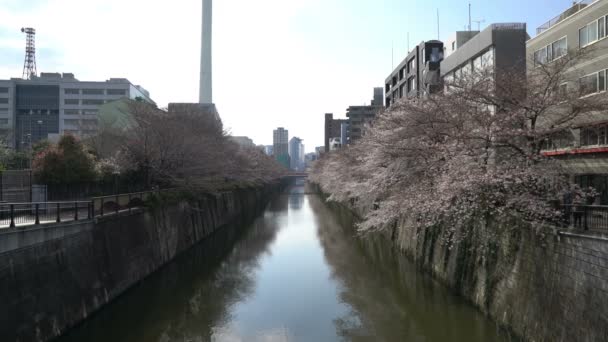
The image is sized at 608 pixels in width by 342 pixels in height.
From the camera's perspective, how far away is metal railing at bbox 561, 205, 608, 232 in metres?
11.1

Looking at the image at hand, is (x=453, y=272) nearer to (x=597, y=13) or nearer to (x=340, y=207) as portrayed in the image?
(x=597, y=13)

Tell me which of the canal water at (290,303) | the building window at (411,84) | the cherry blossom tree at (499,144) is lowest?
the canal water at (290,303)

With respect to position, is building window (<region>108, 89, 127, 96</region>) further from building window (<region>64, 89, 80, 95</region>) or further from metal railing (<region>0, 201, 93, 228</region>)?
metal railing (<region>0, 201, 93, 228</region>)

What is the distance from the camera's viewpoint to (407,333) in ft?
49.8

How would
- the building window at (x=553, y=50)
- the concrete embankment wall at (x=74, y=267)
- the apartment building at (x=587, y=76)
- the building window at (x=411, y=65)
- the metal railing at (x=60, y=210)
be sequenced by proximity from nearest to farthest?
the concrete embankment wall at (x=74, y=267)
the metal railing at (x=60, y=210)
the apartment building at (x=587, y=76)
the building window at (x=553, y=50)
the building window at (x=411, y=65)

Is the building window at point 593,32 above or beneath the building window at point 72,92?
beneath

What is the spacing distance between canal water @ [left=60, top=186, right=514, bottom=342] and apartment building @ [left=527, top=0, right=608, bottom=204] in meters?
8.78

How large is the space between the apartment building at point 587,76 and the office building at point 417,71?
11985mm

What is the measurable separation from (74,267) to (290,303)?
334 inches

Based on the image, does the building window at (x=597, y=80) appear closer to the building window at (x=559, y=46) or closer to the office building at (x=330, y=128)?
the building window at (x=559, y=46)

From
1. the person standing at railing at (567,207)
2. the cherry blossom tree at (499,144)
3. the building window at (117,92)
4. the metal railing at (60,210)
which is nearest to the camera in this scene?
the person standing at railing at (567,207)

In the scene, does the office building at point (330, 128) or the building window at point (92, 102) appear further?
the office building at point (330, 128)

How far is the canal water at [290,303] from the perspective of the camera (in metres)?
15.1

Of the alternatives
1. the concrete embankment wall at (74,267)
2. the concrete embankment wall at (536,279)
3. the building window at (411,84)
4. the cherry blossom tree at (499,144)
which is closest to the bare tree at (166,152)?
the concrete embankment wall at (74,267)
